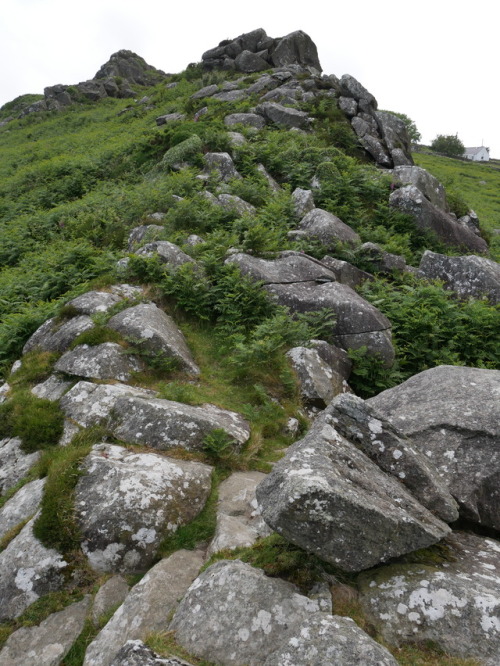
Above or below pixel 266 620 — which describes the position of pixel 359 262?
above

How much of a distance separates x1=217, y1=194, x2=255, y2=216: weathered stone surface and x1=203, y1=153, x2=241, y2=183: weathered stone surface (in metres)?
3.06

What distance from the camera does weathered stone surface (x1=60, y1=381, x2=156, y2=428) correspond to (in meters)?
7.63

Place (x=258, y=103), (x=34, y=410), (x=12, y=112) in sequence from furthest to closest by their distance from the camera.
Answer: (x=12, y=112) < (x=258, y=103) < (x=34, y=410)

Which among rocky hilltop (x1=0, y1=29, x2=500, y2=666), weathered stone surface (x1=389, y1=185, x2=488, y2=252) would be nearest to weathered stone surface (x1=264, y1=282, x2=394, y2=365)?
rocky hilltop (x1=0, y1=29, x2=500, y2=666)

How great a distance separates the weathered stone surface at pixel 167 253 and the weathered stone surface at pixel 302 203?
640cm

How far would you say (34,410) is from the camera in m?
8.05

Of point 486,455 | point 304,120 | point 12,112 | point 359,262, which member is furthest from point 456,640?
point 12,112

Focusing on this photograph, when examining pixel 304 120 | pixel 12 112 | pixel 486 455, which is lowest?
pixel 486 455

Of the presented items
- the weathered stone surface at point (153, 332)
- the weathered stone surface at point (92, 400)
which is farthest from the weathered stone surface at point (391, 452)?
the weathered stone surface at point (153, 332)

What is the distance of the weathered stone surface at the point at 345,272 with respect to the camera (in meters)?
13.7

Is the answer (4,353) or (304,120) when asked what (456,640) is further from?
(304,120)

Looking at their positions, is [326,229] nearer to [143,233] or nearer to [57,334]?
[143,233]

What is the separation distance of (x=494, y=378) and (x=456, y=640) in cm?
442

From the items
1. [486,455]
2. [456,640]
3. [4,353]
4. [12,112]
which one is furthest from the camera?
[12,112]
